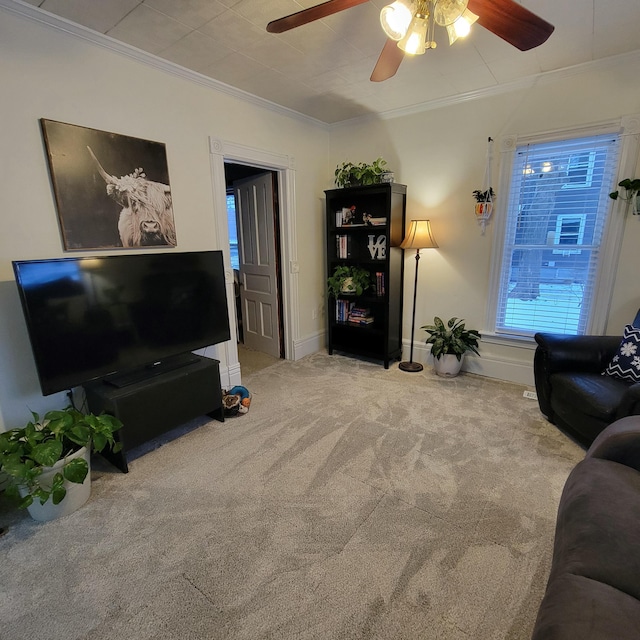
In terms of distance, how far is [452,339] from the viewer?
3354 mm

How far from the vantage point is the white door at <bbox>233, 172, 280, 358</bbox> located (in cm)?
372

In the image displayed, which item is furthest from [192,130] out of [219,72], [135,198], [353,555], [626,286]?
[626,286]

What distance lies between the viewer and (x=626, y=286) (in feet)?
8.69

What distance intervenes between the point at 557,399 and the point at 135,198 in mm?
3162

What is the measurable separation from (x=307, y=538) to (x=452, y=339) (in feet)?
7.66

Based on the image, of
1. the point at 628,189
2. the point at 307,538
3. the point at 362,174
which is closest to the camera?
the point at 307,538

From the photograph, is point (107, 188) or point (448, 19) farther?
point (107, 188)

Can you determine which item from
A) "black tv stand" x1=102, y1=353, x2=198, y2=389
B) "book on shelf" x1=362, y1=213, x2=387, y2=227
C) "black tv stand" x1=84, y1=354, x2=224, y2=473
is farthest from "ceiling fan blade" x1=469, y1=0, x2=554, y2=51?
"black tv stand" x1=102, y1=353, x2=198, y2=389

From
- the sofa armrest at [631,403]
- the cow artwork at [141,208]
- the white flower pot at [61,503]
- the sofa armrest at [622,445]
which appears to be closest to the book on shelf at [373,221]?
the cow artwork at [141,208]

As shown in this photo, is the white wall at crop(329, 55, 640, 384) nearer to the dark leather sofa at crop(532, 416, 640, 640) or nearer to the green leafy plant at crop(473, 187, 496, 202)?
the green leafy plant at crop(473, 187, 496, 202)

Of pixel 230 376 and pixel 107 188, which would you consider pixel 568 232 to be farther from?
pixel 107 188

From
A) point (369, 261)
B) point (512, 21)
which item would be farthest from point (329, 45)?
point (369, 261)

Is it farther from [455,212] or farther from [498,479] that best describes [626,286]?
[498,479]

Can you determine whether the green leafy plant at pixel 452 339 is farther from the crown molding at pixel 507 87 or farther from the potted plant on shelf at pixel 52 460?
the potted plant on shelf at pixel 52 460
